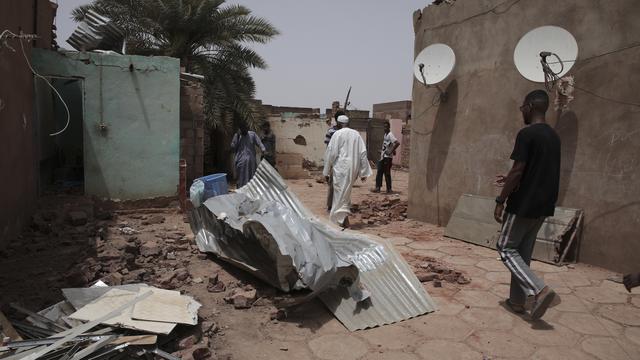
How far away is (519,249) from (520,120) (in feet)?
8.36

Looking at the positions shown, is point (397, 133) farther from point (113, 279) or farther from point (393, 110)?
point (113, 279)

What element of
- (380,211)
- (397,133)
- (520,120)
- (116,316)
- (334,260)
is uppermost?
(397,133)

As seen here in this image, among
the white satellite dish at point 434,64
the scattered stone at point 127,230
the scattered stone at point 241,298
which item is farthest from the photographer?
the white satellite dish at point 434,64

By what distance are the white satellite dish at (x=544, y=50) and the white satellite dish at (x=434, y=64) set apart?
1071 millimetres

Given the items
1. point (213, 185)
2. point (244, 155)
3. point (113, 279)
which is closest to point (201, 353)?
point (113, 279)

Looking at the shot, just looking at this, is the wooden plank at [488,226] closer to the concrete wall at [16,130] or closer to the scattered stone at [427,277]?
the scattered stone at [427,277]

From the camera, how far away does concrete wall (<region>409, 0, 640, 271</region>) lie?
438cm

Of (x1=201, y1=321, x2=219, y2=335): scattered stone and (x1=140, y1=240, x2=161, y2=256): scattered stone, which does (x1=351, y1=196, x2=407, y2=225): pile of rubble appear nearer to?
(x1=140, y1=240, x2=161, y2=256): scattered stone

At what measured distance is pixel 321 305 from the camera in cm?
336

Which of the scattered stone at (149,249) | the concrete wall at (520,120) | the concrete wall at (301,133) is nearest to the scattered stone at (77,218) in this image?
the scattered stone at (149,249)

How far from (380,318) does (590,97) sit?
3.45 metres

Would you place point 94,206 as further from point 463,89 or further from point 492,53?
point 492,53

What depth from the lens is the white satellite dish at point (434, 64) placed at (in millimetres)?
5824

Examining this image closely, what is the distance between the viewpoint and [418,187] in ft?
22.4
